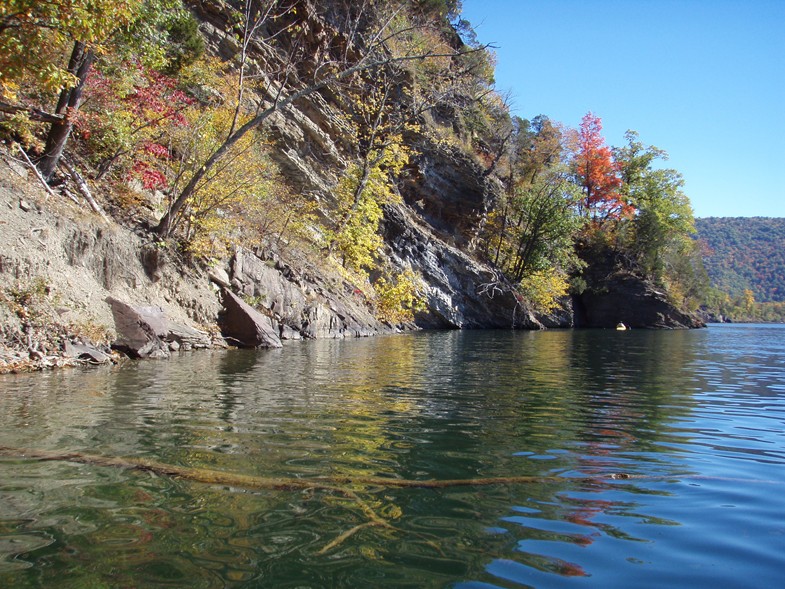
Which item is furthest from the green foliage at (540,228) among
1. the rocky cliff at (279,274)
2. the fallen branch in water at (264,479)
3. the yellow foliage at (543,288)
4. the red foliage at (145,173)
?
the fallen branch in water at (264,479)

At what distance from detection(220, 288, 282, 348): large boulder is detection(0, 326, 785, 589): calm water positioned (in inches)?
301

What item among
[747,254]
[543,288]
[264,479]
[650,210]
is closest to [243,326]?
[264,479]

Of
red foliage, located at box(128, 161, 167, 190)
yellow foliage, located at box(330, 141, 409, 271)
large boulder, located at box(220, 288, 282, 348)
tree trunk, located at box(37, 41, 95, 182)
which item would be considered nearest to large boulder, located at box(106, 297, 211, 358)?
large boulder, located at box(220, 288, 282, 348)

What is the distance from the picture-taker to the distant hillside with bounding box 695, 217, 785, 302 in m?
155

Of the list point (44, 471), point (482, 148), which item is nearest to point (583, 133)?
point (482, 148)

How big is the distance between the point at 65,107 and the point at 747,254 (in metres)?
200

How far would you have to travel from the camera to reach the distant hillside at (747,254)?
6117 inches

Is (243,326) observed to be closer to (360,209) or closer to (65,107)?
(65,107)

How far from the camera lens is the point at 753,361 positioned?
16.3 m

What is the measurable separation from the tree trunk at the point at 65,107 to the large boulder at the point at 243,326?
20.2 feet

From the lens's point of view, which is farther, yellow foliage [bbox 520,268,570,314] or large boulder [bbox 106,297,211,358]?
yellow foliage [bbox 520,268,570,314]

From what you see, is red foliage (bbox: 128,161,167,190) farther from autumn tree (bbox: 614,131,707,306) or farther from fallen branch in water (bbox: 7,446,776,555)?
autumn tree (bbox: 614,131,707,306)

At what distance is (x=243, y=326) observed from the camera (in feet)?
55.3

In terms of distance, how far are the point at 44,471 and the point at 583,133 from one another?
55966 millimetres
